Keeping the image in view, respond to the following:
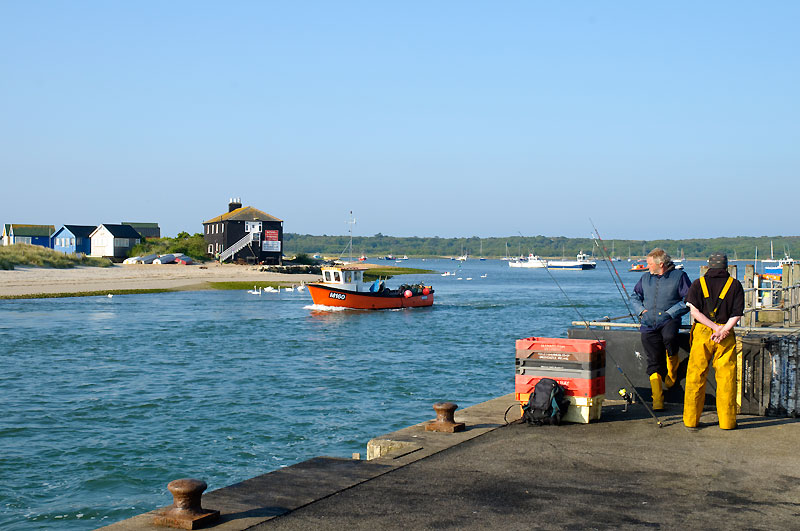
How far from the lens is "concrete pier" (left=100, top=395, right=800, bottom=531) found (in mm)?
6094

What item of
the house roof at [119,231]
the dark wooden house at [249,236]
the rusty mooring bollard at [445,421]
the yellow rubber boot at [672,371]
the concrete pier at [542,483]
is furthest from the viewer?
the house roof at [119,231]

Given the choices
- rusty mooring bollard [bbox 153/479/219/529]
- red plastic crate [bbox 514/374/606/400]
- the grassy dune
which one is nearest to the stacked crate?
red plastic crate [bbox 514/374/606/400]

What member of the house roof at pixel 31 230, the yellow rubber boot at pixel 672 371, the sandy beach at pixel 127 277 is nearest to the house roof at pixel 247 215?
the sandy beach at pixel 127 277

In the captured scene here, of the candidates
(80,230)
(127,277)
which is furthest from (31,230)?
(127,277)

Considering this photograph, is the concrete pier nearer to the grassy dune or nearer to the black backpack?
the black backpack

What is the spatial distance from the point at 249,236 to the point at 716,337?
9975 cm

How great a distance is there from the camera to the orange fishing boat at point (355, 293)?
188ft

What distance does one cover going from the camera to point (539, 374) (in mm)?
9781

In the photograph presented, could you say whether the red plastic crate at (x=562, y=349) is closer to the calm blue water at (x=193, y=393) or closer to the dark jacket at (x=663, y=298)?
the dark jacket at (x=663, y=298)

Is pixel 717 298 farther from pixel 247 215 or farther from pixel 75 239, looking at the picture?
pixel 75 239

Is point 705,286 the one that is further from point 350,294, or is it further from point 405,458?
point 350,294

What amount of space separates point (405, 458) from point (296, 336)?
3434 cm

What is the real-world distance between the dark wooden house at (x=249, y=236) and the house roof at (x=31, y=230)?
3569 centimetres

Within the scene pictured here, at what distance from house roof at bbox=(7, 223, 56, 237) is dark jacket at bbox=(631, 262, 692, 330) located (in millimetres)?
129701
